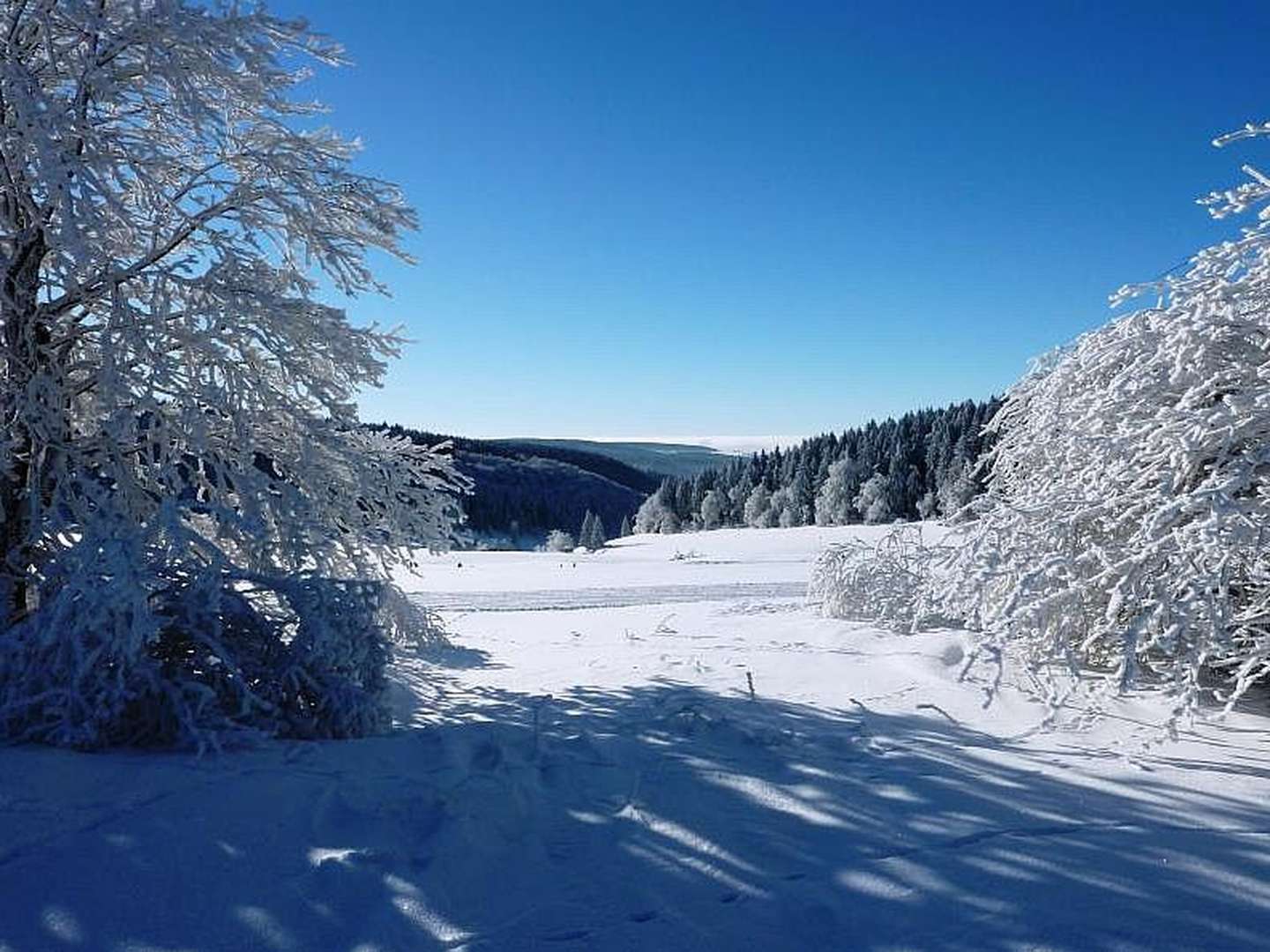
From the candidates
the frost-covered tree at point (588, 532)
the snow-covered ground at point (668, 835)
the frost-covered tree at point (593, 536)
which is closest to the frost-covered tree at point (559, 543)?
the frost-covered tree at point (593, 536)

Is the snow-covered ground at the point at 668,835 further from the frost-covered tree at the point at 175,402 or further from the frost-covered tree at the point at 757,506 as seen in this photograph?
the frost-covered tree at the point at 757,506

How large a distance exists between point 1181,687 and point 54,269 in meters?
7.63

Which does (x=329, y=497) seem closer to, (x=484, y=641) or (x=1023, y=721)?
(x=484, y=641)

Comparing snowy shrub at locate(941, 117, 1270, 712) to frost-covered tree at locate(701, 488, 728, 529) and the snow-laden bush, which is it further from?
frost-covered tree at locate(701, 488, 728, 529)

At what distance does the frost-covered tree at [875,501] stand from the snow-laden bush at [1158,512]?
156 ft

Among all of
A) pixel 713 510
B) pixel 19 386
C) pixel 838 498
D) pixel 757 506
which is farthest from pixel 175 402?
pixel 713 510

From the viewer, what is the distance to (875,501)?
53.3 meters

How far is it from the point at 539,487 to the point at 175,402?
3650 inches

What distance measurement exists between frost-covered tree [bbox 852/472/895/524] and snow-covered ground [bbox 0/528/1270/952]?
4887 centimetres

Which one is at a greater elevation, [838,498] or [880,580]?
[838,498]

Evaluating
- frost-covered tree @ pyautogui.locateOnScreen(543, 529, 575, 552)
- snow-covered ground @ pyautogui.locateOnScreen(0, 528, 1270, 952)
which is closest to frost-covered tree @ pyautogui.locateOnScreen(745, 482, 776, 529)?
frost-covered tree @ pyautogui.locateOnScreen(543, 529, 575, 552)

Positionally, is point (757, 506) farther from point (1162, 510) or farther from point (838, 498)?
point (1162, 510)

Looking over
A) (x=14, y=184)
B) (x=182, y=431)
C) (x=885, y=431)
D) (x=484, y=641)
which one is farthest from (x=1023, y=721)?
(x=885, y=431)

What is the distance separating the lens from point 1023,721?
4828 mm
